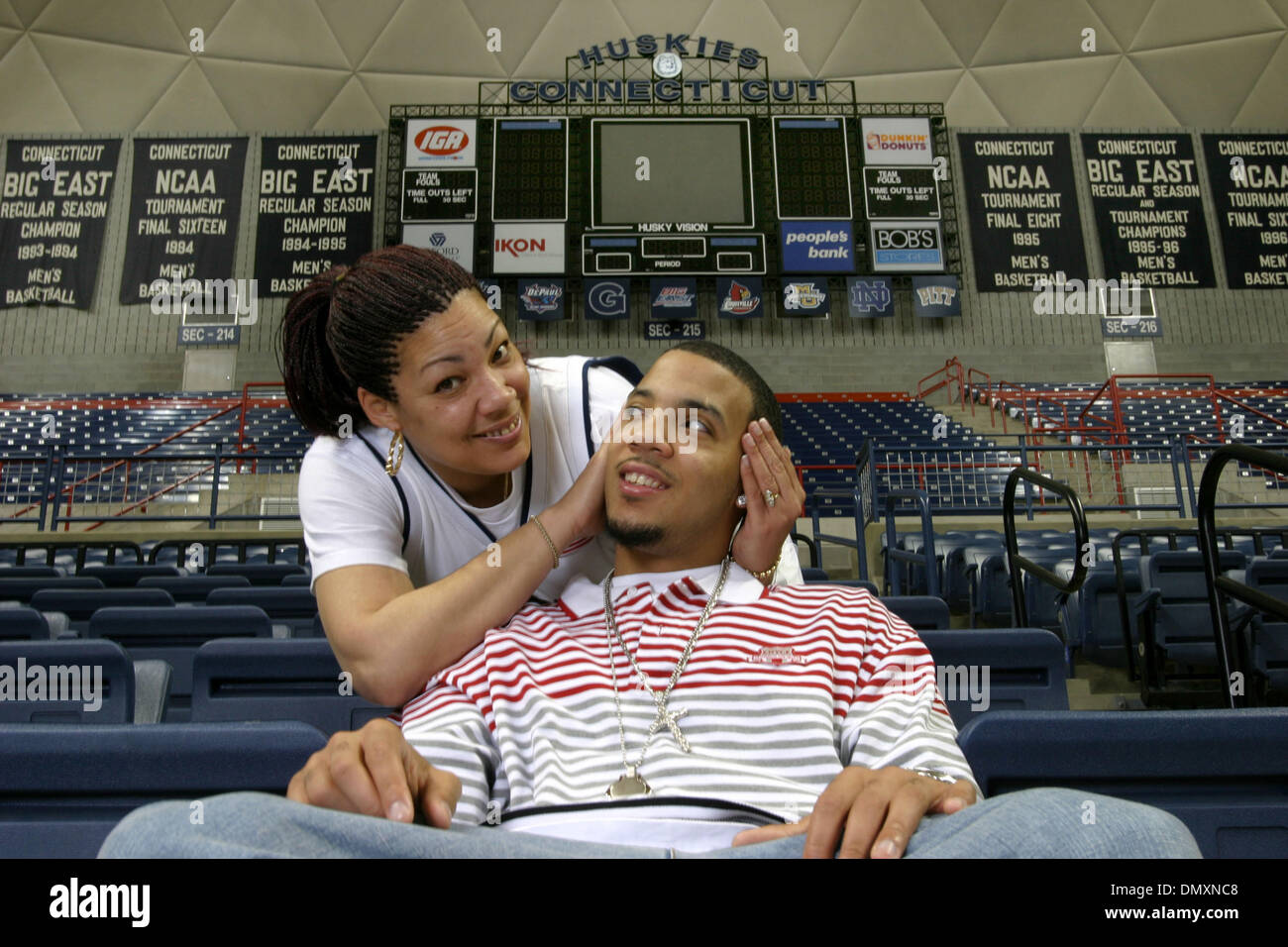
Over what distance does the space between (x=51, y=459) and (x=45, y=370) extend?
8165 millimetres

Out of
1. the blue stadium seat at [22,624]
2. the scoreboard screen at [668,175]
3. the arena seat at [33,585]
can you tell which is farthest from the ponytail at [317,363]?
the scoreboard screen at [668,175]

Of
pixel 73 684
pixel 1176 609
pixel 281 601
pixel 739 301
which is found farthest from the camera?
pixel 739 301

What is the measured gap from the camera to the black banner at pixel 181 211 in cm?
1226

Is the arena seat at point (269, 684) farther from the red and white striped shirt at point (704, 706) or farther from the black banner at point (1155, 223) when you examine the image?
the black banner at point (1155, 223)

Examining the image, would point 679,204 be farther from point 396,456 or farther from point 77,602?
point 396,456

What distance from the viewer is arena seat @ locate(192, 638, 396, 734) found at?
157cm

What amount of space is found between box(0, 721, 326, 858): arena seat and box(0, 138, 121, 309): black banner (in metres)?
13.9

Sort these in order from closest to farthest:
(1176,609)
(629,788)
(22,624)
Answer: (629,788) < (22,624) < (1176,609)

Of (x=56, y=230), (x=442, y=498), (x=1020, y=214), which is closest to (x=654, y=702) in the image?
(x=442, y=498)

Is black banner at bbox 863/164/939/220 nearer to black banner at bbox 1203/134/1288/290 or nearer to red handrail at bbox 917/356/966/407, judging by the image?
red handrail at bbox 917/356/966/407

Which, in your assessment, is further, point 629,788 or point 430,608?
point 430,608

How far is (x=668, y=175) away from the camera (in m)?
11.3

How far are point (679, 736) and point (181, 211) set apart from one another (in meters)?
13.9

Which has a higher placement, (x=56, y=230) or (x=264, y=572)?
(x=56, y=230)
